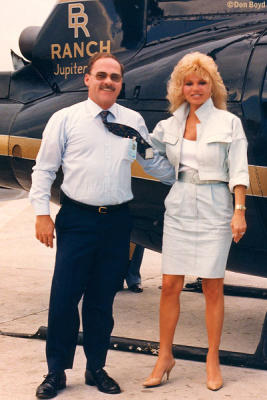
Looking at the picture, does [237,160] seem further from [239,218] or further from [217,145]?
[239,218]

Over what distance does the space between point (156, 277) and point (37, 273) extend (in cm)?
126

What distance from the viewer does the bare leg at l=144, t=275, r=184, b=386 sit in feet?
13.2

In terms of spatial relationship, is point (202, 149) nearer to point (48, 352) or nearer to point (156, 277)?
point (48, 352)

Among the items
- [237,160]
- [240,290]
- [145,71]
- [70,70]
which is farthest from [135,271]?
[237,160]

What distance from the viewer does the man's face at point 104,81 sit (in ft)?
12.7

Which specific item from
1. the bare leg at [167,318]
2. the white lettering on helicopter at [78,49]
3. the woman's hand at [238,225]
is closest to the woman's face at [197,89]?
the woman's hand at [238,225]

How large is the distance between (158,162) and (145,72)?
38.4 inches

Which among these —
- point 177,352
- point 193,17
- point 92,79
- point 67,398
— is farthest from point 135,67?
point 67,398

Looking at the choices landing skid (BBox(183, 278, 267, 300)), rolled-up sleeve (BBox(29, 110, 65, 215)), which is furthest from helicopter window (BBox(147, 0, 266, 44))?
landing skid (BBox(183, 278, 267, 300))

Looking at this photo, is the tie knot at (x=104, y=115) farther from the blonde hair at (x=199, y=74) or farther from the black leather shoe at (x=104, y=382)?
the black leather shoe at (x=104, y=382)

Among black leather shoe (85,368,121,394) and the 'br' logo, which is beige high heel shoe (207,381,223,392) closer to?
black leather shoe (85,368,121,394)

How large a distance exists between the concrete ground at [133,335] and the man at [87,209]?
31cm

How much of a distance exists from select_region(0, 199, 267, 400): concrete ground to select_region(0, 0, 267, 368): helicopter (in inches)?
28.9

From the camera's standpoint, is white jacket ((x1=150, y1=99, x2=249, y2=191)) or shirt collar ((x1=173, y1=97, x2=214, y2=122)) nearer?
white jacket ((x1=150, y1=99, x2=249, y2=191))
